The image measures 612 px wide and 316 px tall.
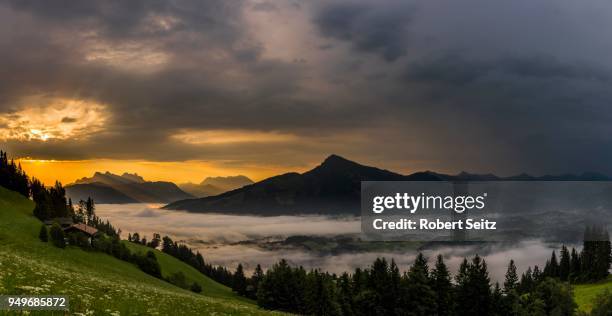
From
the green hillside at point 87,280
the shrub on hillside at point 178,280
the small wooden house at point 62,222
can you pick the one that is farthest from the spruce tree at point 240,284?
the small wooden house at point 62,222

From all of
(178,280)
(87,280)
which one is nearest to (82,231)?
(178,280)

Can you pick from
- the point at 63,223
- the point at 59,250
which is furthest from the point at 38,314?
the point at 63,223

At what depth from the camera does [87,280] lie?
147ft

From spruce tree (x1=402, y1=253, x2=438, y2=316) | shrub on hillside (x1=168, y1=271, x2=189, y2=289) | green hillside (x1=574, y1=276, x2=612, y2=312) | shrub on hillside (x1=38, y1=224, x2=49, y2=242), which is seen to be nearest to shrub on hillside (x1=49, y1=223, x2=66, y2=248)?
shrub on hillside (x1=38, y1=224, x2=49, y2=242)

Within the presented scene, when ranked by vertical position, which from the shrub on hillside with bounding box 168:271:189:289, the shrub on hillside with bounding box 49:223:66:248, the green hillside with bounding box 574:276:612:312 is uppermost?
the shrub on hillside with bounding box 49:223:66:248

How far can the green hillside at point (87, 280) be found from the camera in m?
25.8

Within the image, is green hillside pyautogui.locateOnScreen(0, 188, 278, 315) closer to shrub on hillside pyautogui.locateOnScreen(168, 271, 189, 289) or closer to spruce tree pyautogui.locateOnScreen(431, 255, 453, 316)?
shrub on hillside pyautogui.locateOnScreen(168, 271, 189, 289)

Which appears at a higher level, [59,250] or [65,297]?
[65,297]

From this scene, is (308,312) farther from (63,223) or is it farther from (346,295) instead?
(63,223)

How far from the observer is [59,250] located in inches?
4397

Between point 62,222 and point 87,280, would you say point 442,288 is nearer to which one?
point 87,280

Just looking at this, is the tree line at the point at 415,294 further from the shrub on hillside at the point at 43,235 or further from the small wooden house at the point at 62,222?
the small wooden house at the point at 62,222

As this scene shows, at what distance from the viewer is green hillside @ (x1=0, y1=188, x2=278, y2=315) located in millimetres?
25750

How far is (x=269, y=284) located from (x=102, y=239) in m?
50.2
